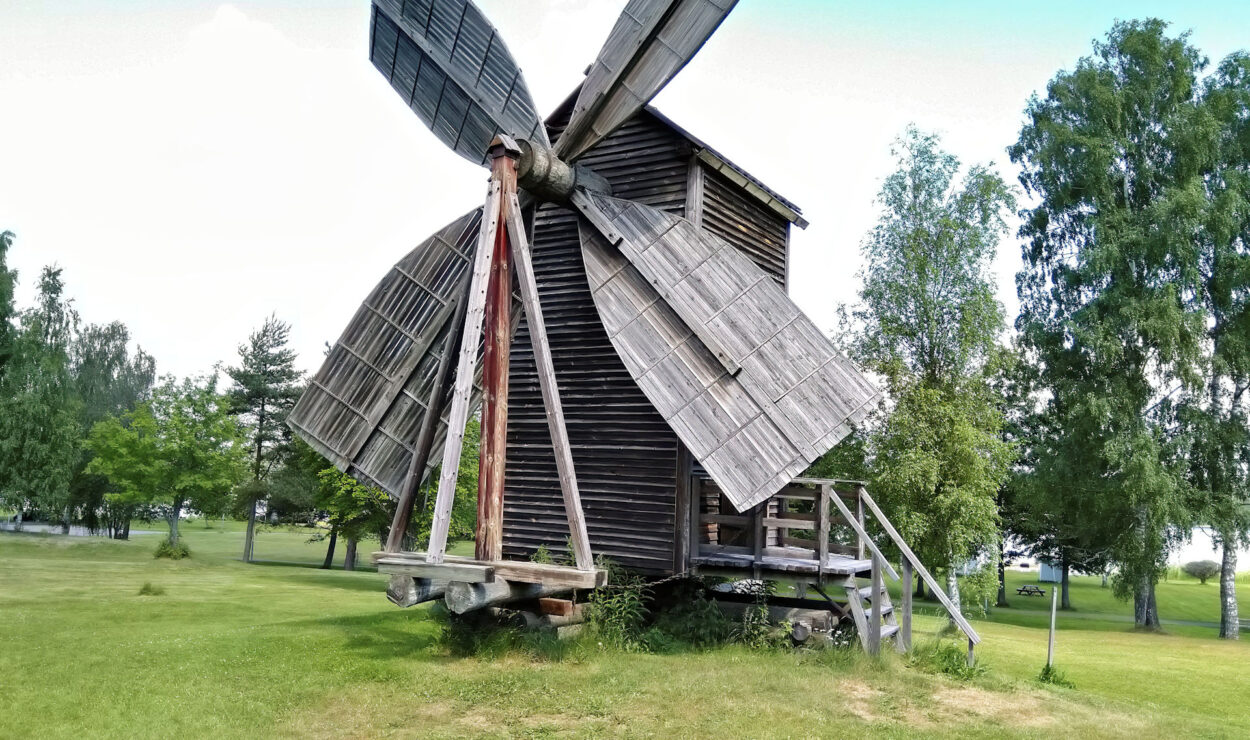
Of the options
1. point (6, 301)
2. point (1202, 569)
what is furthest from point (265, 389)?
point (1202, 569)

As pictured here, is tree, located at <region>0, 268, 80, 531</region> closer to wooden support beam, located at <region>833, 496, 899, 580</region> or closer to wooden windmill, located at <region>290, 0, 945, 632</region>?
wooden windmill, located at <region>290, 0, 945, 632</region>

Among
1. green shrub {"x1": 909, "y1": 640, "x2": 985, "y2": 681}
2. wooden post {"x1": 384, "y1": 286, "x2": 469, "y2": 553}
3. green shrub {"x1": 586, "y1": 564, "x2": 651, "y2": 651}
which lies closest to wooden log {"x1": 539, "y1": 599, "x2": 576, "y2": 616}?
green shrub {"x1": 586, "y1": 564, "x2": 651, "y2": 651}

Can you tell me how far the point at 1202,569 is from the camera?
6338 centimetres

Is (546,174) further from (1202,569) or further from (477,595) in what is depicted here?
(1202,569)

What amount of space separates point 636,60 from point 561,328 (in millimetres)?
4892

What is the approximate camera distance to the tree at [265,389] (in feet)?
155

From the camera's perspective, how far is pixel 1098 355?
27828 millimetres

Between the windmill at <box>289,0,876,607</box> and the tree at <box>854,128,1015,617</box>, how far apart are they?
33.4 feet

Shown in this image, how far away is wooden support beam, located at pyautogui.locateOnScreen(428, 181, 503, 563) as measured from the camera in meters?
10.9

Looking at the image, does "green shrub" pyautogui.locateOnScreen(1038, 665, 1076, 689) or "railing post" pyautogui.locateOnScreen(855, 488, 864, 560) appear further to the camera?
"railing post" pyautogui.locateOnScreen(855, 488, 864, 560)

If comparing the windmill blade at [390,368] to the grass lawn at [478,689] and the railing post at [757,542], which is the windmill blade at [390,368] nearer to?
the grass lawn at [478,689]

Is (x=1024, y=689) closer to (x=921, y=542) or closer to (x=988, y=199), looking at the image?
(x=921, y=542)

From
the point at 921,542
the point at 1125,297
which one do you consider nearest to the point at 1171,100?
the point at 1125,297

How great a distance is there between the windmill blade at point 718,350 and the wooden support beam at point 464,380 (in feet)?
7.23
